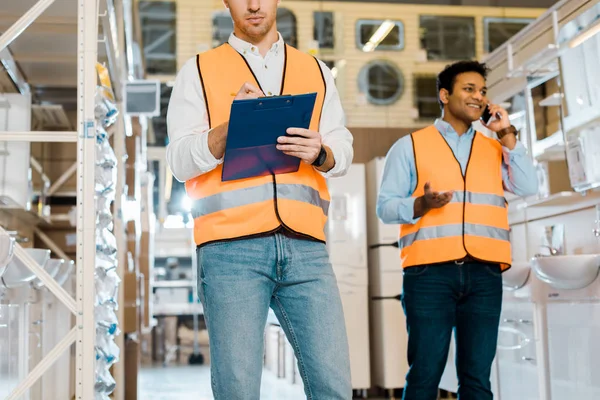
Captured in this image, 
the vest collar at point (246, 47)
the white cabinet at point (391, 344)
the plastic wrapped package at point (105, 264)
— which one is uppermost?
the vest collar at point (246, 47)

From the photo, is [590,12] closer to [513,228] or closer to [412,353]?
[513,228]

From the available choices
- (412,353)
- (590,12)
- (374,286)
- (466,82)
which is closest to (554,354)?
(412,353)

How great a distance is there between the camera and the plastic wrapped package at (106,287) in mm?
3482

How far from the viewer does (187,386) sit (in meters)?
6.86

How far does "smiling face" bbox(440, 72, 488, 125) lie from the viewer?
289 centimetres

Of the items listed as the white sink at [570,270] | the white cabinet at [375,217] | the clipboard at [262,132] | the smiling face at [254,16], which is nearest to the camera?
the clipboard at [262,132]

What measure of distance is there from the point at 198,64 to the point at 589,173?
2.48 metres

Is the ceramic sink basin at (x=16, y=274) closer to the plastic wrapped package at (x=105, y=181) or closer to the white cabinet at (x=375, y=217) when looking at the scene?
the plastic wrapped package at (x=105, y=181)

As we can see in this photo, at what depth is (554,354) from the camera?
140 inches

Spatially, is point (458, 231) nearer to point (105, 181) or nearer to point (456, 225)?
point (456, 225)

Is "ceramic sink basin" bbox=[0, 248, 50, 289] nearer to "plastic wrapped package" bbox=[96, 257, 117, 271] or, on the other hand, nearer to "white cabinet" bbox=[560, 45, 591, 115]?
"plastic wrapped package" bbox=[96, 257, 117, 271]

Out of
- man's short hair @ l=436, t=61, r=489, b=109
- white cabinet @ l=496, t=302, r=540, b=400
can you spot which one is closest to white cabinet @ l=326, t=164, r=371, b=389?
white cabinet @ l=496, t=302, r=540, b=400

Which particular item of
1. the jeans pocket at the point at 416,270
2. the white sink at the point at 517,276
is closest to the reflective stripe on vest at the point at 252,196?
the jeans pocket at the point at 416,270

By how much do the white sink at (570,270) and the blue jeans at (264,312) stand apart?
1.77 meters
